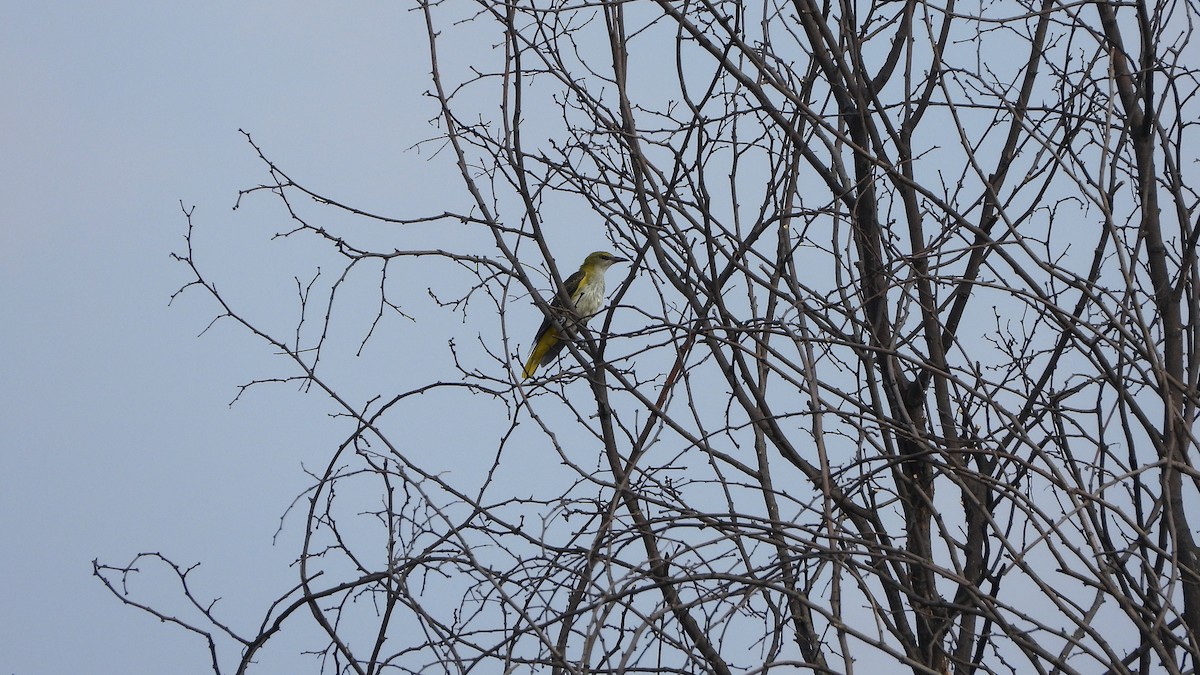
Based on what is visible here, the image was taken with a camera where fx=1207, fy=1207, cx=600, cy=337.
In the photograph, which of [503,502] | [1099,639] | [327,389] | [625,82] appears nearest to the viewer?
[1099,639]

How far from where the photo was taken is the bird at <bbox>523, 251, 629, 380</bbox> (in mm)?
8086

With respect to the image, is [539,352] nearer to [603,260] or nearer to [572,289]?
[572,289]

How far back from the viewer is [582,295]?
28.4 feet

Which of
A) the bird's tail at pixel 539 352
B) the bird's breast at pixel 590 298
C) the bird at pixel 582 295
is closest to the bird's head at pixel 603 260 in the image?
the bird at pixel 582 295

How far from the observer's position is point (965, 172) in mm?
4832

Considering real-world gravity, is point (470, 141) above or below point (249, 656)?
above

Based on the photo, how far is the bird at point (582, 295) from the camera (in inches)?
318

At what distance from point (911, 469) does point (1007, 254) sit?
110 cm

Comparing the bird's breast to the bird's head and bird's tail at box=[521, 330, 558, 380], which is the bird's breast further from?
bird's tail at box=[521, 330, 558, 380]

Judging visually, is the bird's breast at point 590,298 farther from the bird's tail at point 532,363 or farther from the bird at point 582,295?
the bird's tail at point 532,363

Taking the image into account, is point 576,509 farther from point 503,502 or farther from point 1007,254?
point 1007,254

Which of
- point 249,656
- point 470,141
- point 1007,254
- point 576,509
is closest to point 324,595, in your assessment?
point 249,656

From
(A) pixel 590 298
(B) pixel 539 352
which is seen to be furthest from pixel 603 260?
(B) pixel 539 352

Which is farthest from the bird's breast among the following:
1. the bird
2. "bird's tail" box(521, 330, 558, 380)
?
"bird's tail" box(521, 330, 558, 380)
